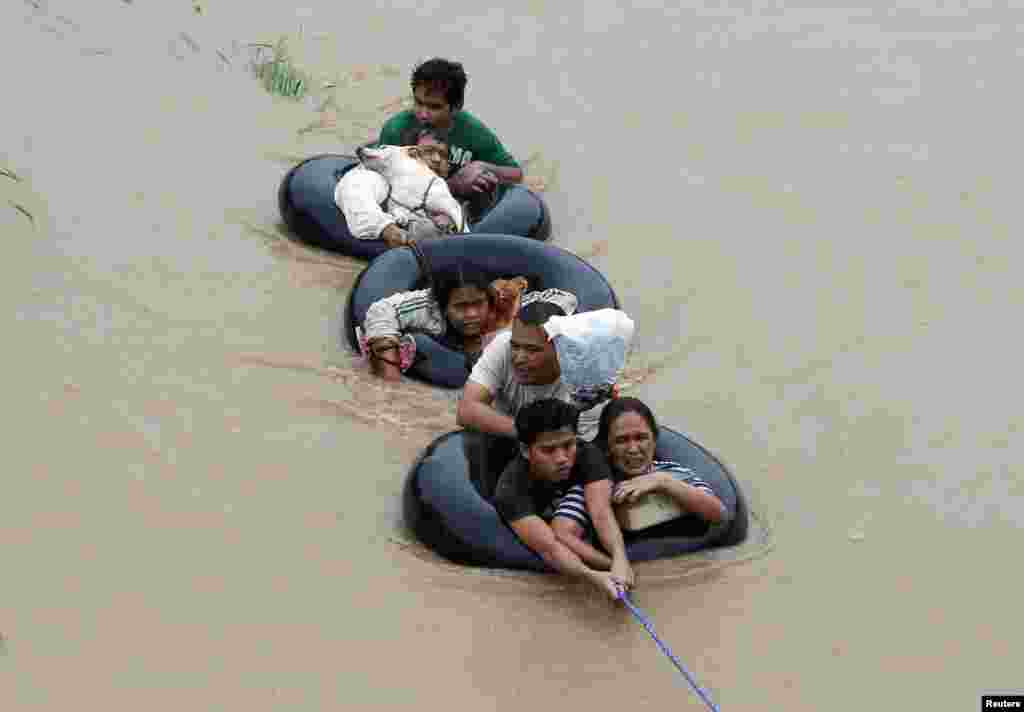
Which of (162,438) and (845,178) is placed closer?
(162,438)

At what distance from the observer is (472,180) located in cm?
819

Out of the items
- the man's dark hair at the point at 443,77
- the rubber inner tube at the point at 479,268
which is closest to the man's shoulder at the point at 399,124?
the man's dark hair at the point at 443,77

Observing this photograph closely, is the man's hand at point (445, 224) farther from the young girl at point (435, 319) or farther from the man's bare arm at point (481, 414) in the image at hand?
the man's bare arm at point (481, 414)

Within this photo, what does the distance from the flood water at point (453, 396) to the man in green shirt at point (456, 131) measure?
0.65 m

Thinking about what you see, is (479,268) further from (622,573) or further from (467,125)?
(622,573)

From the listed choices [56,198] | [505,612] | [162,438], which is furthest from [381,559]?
[56,198]

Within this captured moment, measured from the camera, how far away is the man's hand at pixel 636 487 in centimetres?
547

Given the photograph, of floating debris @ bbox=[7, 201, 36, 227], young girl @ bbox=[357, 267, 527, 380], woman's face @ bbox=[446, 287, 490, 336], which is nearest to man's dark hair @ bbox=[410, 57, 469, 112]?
young girl @ bbox=[357, 267, 527, 380]

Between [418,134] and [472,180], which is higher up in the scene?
[418,134]

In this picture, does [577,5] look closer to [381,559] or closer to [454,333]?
[454,333]

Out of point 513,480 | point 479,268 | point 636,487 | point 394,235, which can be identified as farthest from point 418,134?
point 636,487

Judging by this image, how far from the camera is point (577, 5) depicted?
488 inches

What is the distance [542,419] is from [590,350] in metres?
0.53

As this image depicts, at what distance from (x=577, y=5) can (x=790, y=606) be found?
25.6 ft
